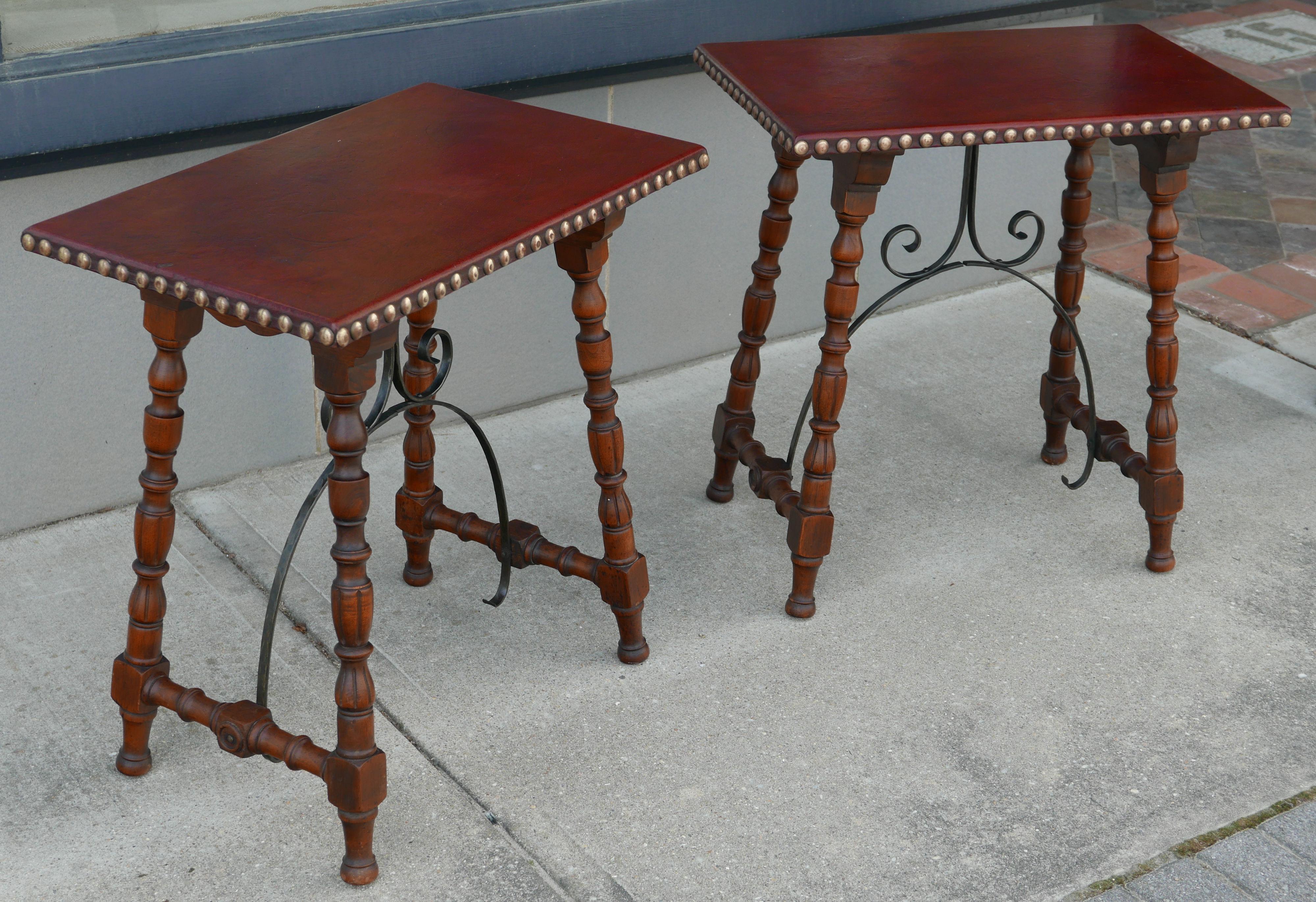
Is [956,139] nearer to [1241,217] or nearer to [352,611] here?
[352,611]

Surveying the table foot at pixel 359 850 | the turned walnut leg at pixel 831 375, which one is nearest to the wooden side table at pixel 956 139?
the turned walnut leg at pixel 831 375

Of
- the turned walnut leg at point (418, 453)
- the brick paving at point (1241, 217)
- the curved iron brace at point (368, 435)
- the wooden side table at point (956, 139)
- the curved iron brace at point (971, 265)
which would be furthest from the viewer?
the brick paving at point (1241, 217)

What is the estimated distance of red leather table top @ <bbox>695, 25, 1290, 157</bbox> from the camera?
2.29 meters

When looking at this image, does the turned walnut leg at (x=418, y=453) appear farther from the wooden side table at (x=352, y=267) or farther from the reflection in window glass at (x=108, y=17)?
the reflection in window glass at (x=108, y=17)

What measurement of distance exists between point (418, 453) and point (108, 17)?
1041 mm

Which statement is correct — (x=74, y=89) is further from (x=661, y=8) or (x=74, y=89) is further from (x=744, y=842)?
(x=744, y=842)

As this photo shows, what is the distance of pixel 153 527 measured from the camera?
2088 mm

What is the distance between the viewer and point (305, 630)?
260cm

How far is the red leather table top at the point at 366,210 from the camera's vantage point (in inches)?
69.5

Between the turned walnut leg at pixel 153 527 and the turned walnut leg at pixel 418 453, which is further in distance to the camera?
the turned walnut leg at pixel 418 453

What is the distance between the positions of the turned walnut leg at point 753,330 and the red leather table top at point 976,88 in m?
0.17

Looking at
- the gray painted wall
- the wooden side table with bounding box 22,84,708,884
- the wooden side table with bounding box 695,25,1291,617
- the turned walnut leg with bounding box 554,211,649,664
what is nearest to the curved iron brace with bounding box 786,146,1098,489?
the wooden side table with bounding box 695,25,1291,617

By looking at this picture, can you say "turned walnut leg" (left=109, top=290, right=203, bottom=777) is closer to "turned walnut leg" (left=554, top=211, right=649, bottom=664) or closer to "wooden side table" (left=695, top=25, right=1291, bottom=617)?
"turned walnut leg" (left=554, top=211, right=649, bottom=664)

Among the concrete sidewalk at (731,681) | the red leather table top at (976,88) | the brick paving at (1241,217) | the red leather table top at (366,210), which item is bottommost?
the concrete sidewalk at (731,681)
